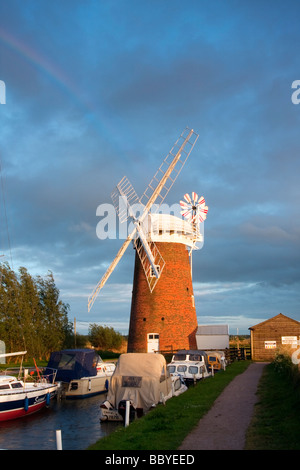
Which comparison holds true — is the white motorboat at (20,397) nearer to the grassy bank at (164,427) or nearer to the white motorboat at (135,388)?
the white motorboat at (135,388)

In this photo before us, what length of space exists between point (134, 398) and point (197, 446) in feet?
22.4

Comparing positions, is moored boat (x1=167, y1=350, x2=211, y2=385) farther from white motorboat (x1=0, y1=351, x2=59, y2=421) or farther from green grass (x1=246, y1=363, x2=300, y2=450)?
white motorboat (x1=0, y1=351, x2=59, y2=421)

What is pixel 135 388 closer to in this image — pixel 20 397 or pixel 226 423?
pixel 226 423

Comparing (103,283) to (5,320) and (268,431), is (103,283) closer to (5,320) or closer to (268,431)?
(5,320)

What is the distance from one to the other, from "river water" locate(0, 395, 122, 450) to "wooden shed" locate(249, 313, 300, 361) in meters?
25.2

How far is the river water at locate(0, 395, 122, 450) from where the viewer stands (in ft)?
50.6

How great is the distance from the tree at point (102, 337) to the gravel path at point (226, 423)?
43.7 m

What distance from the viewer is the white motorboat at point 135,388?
59.5 ft

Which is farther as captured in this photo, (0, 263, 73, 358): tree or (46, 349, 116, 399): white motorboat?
(0, 263, 73, 358): tree

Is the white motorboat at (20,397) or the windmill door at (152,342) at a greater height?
the windmill door at (152,342)

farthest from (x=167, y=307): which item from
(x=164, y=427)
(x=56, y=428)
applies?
(x=164, y=427)

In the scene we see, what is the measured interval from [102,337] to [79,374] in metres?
39.0

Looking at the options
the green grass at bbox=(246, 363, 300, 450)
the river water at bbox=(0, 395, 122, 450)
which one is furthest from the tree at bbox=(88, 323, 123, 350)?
the green grass at bbox=(246, 363, 300, 450)

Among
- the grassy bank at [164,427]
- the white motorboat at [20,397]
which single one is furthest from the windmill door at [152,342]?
the grassy bank at [164,427]
